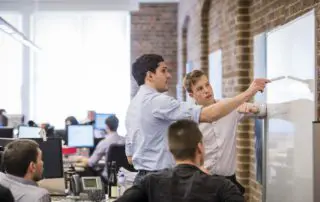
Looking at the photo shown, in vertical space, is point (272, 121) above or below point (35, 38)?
→ below

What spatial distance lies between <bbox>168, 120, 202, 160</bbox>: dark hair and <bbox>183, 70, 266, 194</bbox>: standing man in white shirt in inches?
69.4

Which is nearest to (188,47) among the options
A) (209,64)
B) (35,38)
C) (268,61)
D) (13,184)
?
(209,64)

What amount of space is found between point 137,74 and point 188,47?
7.83 metres

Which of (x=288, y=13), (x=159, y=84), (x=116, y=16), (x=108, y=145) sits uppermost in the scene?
(x=116, y=16)

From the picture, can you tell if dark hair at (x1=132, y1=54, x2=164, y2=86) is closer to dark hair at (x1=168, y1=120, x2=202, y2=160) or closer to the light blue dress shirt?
the light blue dress shirt

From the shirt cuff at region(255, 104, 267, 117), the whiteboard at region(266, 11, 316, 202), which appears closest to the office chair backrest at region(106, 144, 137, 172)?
the whiteboard at region(266, 11, 316, 202)

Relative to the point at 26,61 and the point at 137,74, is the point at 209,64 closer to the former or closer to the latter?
the point at 137,74

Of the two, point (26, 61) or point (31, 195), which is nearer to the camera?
point (31, 195)

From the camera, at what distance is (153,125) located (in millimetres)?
4199

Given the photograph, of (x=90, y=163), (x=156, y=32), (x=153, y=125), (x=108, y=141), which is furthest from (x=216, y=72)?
(x=156, y=32)

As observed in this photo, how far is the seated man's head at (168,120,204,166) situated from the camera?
117 inches

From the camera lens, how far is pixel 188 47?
12109mm

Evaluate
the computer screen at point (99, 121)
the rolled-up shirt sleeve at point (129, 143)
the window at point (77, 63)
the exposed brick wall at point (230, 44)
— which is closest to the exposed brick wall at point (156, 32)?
the window at point (77, 63)

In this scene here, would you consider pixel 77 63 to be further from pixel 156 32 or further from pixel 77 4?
pixel 156 32
